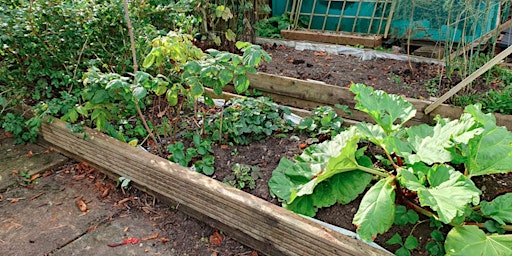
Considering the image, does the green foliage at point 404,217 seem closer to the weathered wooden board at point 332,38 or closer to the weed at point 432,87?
the weed at point 432,87

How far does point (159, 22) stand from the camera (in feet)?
11.7

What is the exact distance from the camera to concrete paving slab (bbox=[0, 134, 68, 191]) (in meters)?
2.84

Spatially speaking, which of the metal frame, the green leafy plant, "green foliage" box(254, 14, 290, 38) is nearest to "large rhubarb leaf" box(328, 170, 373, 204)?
the green leafy plant

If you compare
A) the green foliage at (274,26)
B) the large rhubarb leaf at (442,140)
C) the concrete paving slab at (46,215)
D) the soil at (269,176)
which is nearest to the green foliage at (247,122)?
the soil at (269,176)

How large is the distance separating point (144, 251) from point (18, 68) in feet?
6.07

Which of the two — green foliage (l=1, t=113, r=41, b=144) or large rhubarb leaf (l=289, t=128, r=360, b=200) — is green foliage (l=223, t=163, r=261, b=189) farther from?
green foliage (l=1, t=113, r=41, b=144)

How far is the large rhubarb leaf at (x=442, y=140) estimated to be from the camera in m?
1.89

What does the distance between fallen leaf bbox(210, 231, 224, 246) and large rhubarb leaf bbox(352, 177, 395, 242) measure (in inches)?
30.9

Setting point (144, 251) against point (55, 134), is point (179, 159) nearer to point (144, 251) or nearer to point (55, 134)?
point (144, 251)

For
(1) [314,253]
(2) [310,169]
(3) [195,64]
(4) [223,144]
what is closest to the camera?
(1) [314,253]

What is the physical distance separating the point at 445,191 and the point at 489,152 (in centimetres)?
40

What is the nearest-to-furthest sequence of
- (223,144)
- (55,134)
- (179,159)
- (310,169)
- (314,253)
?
(314,253)
(310,169)
(179,159)
(223,144)
(55,134)

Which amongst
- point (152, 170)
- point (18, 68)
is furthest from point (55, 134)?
point (152, 170)

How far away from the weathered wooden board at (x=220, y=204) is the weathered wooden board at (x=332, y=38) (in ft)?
11.5
